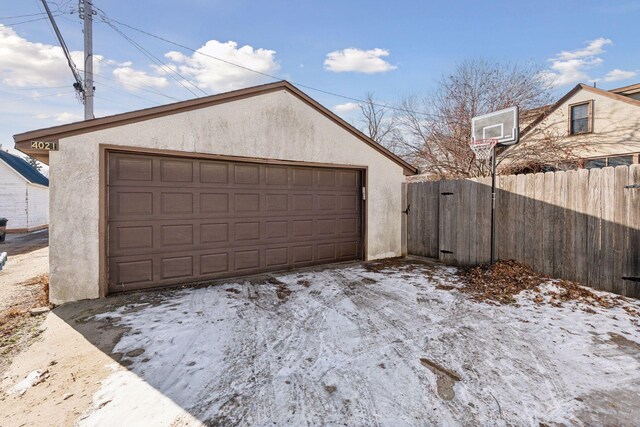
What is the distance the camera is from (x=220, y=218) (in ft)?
18.3

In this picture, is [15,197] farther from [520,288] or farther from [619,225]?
[619,225]

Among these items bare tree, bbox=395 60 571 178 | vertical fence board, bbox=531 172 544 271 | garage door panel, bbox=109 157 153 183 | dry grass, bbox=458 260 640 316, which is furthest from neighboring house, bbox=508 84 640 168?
garage door panel, bbox=109 157 153 183

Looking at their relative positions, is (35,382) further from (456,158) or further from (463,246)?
(456,158)

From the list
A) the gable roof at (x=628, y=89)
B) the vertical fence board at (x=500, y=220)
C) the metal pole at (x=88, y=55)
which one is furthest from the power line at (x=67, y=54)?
the gable roof at (x=628, y=89)

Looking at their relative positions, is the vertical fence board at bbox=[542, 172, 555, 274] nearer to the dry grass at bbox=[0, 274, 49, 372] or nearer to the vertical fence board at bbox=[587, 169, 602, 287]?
the vertical fence board at bbox=[587, 169, 602, 287]

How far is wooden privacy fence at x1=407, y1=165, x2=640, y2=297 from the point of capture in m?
4.32

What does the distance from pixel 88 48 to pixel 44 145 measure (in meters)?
7.06

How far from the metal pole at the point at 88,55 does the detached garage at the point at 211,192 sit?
5.71 metres

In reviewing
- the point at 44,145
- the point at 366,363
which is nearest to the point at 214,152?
the point at 44,145

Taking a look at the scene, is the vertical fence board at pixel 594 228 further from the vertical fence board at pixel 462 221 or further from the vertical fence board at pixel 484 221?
the vertical fence board at pixel 462 221

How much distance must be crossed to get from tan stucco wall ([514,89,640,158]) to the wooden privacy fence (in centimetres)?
801

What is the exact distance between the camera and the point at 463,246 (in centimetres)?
645

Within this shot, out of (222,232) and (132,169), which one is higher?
(132,169)

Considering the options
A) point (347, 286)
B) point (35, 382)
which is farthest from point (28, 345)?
point (347, 286)
